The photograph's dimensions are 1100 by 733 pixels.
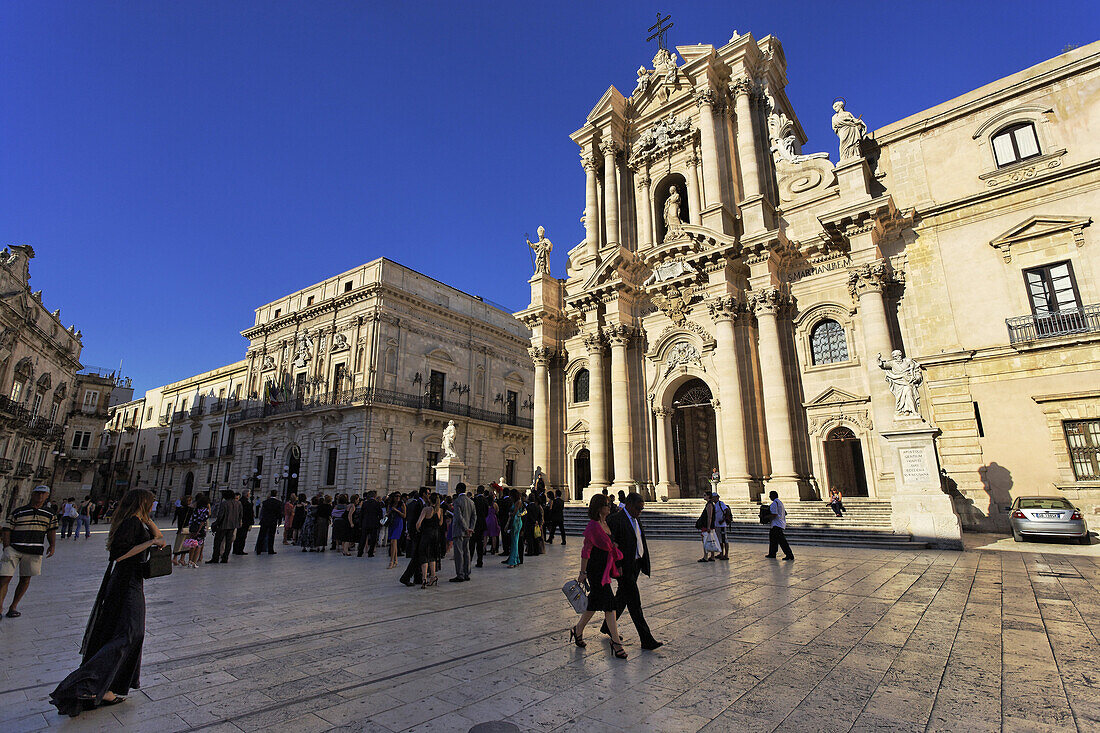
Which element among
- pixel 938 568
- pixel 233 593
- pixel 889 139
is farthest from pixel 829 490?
pixel 233 593

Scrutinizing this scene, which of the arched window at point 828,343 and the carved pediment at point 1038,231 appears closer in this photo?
the carved pediment at point 1038,231

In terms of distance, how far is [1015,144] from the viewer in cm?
1712

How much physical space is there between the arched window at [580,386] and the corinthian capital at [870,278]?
11147mm

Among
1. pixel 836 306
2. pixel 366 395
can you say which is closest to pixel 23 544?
pixel 836 306

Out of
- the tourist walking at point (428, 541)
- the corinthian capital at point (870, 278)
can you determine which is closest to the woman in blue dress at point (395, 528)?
the tourist walking at point (428, 541)

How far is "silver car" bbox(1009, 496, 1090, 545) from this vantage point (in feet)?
40.7

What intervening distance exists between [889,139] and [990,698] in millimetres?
Answer: 21338

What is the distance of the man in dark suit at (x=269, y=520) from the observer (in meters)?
11.9

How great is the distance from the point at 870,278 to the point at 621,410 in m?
9.47

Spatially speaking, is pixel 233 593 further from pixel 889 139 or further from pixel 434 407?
pixel 434 407

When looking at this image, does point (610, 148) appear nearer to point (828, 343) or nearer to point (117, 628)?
point (828, 343)

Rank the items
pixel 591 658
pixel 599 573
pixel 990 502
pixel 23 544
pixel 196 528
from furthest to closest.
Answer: pixel 990 502
pixel 196 528
pixel 23 544
pixel 599 573
pixel 591 658

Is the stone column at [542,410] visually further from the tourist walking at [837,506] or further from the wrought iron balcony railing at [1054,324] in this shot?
the wrought iron balcony railing at [1054,324]

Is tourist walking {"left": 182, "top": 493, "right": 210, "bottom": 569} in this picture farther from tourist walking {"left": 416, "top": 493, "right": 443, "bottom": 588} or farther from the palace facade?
the palace facade
